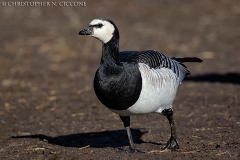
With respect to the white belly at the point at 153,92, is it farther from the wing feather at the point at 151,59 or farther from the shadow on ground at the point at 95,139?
the shadow on ground at the point at 95,139

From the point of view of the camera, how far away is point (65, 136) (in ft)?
27.5

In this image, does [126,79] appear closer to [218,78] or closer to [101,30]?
[101,30]

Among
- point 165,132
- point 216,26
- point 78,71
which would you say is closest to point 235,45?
point 216,26

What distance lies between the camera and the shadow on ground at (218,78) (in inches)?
458

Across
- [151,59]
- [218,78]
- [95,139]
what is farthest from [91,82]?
[151,59]

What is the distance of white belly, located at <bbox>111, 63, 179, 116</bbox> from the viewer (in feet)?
21.2

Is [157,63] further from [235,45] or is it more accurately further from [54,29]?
[54,29]

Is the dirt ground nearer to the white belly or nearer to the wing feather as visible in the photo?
the white belly

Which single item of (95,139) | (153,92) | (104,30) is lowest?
(95,139)

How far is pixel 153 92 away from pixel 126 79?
39cm

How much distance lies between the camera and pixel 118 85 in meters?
6.33

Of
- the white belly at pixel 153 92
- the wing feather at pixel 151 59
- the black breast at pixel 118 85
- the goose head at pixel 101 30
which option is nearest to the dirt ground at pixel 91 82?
the white belly at pixel 153 92

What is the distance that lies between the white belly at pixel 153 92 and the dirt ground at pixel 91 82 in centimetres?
56

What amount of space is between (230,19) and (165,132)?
10369mm
